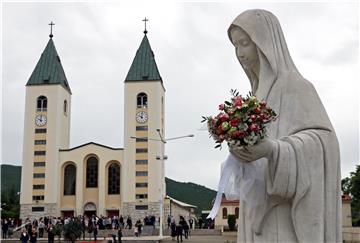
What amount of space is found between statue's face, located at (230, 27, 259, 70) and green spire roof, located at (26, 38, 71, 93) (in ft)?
226

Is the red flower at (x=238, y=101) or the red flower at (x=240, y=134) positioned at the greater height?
the red flower at (x=238, y=101)

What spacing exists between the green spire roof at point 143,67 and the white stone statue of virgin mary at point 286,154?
65.5m

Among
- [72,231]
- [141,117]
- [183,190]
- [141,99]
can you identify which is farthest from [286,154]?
[183,190]

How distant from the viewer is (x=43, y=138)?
224 feet

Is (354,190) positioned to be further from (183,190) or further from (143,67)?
(183,190)

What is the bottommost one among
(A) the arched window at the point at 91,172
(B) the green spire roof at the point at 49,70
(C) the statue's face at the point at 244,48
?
(C) the statue's face at the point at 244,48

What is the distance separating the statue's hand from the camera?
3.01m

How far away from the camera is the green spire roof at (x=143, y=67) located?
227 feet

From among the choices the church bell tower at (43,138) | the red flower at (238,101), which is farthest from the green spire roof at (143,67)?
the red flower at (238,101)

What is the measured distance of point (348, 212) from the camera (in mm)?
44594

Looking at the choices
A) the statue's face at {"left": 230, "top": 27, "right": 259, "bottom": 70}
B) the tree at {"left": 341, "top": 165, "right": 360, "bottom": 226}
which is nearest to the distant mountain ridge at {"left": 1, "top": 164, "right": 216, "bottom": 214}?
the tree at {"left": 341, "top": 165, "right": 360, "bottom": 226}

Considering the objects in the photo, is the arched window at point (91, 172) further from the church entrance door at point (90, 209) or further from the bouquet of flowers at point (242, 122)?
the bouquet of flowers at point (242, 122)

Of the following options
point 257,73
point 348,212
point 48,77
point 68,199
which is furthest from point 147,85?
point 257,73

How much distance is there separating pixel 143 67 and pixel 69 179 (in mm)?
17847
